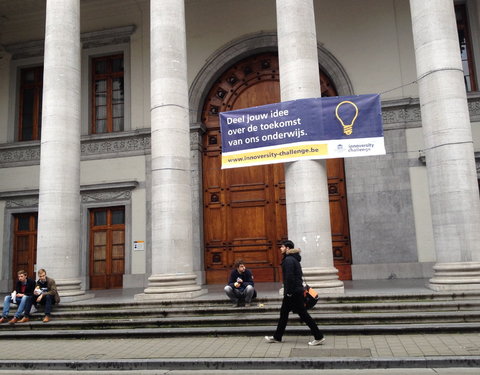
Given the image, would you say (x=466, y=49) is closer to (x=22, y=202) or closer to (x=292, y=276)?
(x=292, y=276)

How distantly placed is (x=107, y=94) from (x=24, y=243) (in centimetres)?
714

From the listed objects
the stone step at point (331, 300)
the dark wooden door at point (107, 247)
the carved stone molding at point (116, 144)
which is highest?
the carved stone molding at point (116, 144)

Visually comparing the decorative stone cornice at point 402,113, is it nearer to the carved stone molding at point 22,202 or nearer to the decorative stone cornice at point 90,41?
the decorative stone cornice at point 90,41

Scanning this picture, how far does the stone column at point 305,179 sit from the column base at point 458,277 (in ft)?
7.67

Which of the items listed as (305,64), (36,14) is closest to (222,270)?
(305,64)

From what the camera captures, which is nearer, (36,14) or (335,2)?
(335,2)

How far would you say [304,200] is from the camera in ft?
38.8

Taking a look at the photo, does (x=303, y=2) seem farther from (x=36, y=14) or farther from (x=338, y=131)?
(x=36, y=14)

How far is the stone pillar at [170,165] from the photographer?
12367mm

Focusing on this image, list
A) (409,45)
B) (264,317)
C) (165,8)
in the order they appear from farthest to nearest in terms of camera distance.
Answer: (409,45)
(165,8)
(264,317)

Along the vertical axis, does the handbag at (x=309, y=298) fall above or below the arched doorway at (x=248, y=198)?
below

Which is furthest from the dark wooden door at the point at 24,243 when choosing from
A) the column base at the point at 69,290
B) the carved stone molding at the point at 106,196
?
the column base at the point at 69,290

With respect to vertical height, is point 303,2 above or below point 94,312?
above

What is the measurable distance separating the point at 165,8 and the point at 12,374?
10194mm
